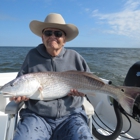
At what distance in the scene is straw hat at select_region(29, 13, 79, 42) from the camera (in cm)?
271

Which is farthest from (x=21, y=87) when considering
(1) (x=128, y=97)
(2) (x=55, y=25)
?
(1) (x=128, y=97)

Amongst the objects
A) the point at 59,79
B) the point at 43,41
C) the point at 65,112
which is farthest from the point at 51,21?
the point at 65,112

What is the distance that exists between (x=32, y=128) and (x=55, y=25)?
1.51 metres

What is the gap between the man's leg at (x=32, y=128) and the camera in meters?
2.18

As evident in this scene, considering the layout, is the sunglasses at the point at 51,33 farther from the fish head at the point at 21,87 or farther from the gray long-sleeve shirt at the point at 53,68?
the fish head at the point at 21,87

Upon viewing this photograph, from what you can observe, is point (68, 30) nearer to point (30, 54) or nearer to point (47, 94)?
point (30, 54)

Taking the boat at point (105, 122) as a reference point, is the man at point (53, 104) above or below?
above

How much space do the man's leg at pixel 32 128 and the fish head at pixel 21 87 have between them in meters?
0.34

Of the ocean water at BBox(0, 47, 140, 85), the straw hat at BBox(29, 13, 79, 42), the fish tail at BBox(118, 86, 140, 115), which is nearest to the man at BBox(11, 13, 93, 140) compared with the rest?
the straw hat at BBox(29, 13, 79, 42)

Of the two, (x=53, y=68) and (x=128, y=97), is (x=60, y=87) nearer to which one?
(x=53, y=68)

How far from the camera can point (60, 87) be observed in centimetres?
247

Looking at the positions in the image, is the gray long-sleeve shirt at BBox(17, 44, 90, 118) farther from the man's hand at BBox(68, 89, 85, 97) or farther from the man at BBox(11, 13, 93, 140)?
the man's hand at BBox(68, 89, 85, 97)

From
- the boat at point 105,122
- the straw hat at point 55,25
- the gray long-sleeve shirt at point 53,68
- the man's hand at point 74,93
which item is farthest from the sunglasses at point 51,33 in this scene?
the boat at point 105,122

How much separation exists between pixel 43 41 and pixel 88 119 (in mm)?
1361
